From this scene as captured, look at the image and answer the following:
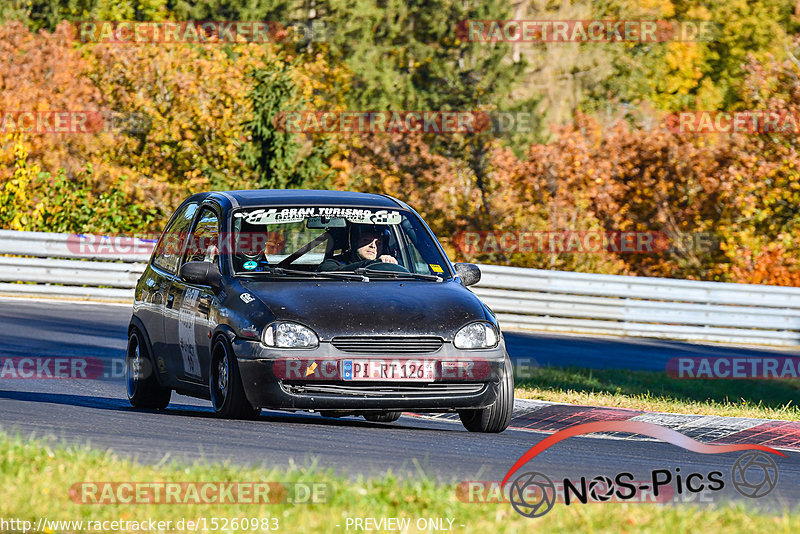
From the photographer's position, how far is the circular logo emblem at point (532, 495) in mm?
6090

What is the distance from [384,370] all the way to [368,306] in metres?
0.46

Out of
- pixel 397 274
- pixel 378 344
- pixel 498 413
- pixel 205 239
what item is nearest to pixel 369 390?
pixel 378 344

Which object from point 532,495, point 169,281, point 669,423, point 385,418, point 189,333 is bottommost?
point 669,423

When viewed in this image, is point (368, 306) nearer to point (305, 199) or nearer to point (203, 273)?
point (203, 273)

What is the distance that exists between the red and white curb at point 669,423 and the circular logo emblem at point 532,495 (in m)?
3.85

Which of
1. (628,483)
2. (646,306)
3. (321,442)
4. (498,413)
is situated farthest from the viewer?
(646,306)

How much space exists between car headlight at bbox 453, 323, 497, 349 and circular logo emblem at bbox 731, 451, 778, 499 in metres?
1.79

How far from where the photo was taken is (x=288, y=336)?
891cm

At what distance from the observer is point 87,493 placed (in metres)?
5.95

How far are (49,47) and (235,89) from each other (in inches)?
371

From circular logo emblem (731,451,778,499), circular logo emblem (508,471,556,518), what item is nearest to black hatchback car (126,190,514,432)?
circular logo emblem (731,451,778,499)

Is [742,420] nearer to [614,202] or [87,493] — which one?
[87,493]

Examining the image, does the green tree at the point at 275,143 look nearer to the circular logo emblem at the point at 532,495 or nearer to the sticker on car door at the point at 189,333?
the sticker on car door at the point at 189,333

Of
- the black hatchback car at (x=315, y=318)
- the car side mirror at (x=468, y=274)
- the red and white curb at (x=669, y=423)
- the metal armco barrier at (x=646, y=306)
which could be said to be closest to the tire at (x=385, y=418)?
the black hatchback car at (x=315, y=318)
